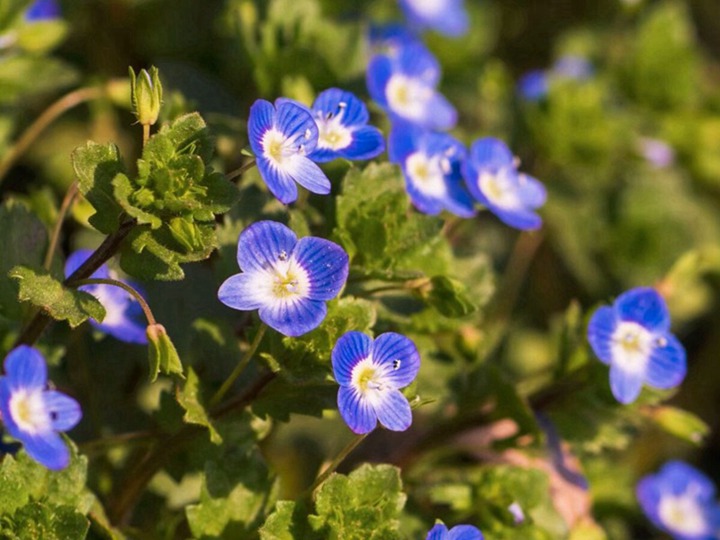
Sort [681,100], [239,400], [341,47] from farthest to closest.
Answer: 1. [681,100]
2. [341,47]
3. [239,400]

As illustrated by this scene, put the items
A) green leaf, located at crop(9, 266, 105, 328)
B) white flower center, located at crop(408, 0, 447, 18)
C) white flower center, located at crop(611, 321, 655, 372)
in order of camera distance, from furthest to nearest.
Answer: white flower center, located at crop(408, 0, 447, 18) → white flower center, located at crop(611, 321, 655, 372) → green leaf, located at crop(9, 266, 105, 328)

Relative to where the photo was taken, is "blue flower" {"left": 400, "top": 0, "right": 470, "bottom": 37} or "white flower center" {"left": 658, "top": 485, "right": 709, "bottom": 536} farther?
"blue flower" {"left": 400, "top": 0, "right": 470, "bottom": 37}

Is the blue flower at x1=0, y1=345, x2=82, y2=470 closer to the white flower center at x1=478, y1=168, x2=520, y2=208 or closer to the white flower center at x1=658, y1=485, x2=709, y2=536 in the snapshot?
the white flower center at x1=478, y1=168, x2=520, y2=208

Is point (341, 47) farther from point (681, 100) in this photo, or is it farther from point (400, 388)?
point (681, 100)

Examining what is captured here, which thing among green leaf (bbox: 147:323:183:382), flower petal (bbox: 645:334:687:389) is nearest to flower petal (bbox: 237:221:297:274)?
green leaf (bbox: 147:323:183:382)

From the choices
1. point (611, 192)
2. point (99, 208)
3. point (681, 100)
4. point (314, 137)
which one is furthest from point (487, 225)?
point (99, 208)

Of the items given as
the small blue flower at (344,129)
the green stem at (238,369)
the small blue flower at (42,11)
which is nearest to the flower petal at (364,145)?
the small blue flower at (344,129)

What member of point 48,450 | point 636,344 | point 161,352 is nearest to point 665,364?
point 636,344
